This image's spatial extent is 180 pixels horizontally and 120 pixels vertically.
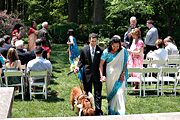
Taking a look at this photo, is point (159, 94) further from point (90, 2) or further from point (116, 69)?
point (90, 2)

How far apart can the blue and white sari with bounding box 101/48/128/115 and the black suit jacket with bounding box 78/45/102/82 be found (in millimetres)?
318

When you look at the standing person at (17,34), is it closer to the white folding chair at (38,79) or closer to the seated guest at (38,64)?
the seated guest at (38,64)

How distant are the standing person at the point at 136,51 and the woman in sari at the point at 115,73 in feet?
9.88

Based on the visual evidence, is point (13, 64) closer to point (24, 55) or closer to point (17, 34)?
point (24, 55)

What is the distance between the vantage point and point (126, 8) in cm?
2347

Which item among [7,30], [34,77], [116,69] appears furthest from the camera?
[7,30]

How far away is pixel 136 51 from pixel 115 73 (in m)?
3.35

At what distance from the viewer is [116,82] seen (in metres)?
8.09

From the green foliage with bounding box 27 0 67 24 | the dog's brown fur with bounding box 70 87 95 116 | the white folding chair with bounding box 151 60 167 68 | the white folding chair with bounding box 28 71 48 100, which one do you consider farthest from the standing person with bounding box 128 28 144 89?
the green foliage with bounding box 27 0 67 24

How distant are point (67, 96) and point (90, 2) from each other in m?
37.9

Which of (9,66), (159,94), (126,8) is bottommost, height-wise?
(159,94)

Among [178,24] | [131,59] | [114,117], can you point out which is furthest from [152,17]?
[114,117]

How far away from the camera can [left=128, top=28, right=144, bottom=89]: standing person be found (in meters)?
11.0

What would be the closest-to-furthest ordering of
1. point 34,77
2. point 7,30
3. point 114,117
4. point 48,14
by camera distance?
point 114,117, point 34,77, point 7,30, point 48,14
